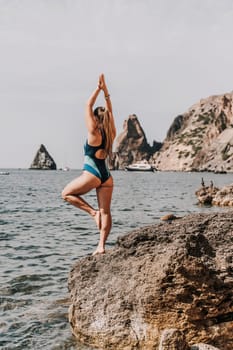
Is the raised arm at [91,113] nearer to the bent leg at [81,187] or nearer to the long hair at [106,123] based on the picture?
the long hair at [106,123]

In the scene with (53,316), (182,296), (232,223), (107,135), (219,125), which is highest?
(219,125)

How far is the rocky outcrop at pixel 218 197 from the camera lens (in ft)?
115

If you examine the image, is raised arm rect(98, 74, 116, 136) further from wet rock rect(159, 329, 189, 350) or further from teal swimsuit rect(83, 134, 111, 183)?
wet rock rect(159, 329, 189, 350)

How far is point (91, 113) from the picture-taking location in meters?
7.40

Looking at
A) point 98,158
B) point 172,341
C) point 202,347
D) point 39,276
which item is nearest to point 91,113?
point 98,158

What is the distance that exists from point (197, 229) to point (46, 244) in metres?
8.85

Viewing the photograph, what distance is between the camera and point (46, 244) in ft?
49.7

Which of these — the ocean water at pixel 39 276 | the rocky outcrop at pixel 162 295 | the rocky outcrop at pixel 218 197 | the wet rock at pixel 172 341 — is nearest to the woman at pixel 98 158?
the rocky outcrop at pixel 162 295

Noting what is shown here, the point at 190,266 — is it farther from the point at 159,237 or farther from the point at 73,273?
the point at 73,273

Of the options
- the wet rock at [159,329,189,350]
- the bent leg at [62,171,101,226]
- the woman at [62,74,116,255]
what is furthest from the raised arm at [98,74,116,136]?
the wet rock at [159,329,189,350]

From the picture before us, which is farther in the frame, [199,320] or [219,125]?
[219,125]

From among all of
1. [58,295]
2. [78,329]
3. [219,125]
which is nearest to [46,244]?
[58,295]

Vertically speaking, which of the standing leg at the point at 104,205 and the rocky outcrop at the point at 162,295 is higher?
the standing leg at the point at 104,205

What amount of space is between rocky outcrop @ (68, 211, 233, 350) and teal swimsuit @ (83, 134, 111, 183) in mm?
1419
